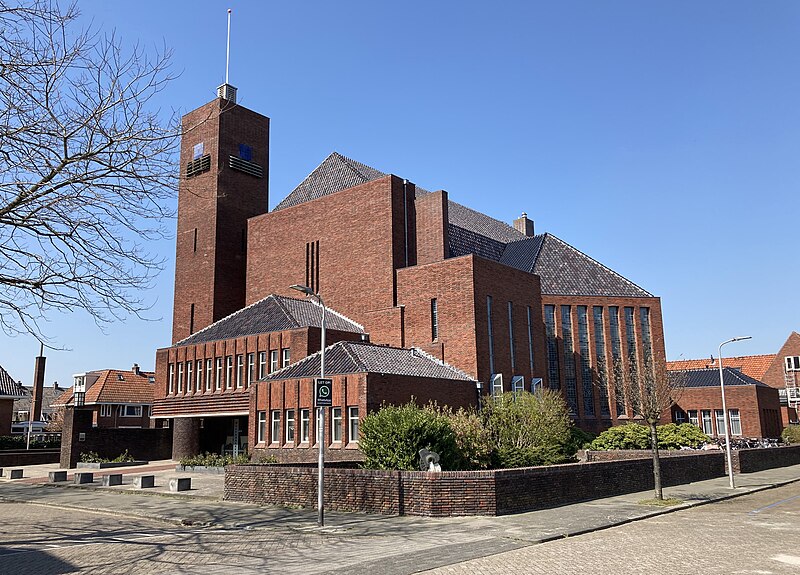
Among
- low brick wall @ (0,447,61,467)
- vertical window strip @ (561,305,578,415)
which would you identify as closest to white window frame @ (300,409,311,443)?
vertical window strip @ (561,305,578,415)

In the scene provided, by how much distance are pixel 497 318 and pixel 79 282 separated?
1074 inches

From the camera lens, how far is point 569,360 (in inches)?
1918

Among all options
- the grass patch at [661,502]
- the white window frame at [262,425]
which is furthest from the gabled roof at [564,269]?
the grass patch at [661,502]

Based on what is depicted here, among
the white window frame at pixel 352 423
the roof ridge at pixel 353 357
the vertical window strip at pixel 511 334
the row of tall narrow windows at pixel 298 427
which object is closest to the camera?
the white window frame at pixel 352 423

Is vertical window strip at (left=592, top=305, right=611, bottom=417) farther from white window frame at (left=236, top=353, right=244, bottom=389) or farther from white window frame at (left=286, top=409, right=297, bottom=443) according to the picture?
white window frame at (left=236, top=353, right=244, bottom=389)

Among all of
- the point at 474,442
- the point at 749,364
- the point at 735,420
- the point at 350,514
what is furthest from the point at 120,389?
the point at 749,364

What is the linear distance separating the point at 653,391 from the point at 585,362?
2562 cm

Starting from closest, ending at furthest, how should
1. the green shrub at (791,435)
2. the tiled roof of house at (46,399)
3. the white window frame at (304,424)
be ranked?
1. the white window frame at (304,424)
2. the green shrub at (791,435)
3. the tiled roof of house at (46,399)

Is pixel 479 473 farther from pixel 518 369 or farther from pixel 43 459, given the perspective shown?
pixel 43 459

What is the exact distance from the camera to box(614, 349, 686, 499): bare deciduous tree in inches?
856

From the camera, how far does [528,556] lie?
481 inches

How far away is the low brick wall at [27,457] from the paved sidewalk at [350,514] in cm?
1829

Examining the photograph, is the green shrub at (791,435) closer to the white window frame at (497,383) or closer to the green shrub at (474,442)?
the white window frame at (497,383)

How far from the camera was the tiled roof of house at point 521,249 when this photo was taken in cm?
4853
